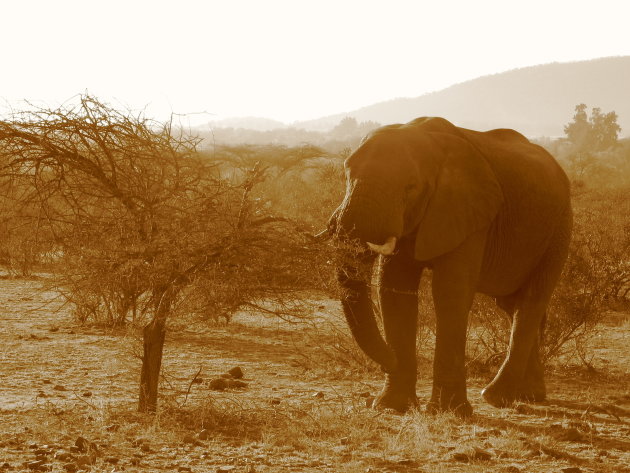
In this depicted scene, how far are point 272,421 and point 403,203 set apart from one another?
75.3 inches

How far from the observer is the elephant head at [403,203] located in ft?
22.9

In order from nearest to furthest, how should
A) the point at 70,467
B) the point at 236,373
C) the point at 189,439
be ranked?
the point at 70,467 < the point at 189,439 < the point at 236,373

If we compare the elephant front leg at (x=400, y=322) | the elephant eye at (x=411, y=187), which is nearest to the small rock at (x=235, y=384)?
the elephant front leg at (x=400, y=322)

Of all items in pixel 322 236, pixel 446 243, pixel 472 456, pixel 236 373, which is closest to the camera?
pixel 472 456

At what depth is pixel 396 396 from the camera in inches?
312

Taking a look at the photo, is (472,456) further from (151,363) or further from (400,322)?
(151,363)

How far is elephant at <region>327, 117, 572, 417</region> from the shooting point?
23.4 ft

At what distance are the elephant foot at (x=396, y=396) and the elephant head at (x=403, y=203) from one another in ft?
0.61

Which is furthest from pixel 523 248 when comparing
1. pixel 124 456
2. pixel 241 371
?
pixel 124 456

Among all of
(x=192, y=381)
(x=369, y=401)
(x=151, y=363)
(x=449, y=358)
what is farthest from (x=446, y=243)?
(x=151, y=363)

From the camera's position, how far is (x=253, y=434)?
6.88 meters

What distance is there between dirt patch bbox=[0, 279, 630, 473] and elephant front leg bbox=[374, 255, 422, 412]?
31 cm

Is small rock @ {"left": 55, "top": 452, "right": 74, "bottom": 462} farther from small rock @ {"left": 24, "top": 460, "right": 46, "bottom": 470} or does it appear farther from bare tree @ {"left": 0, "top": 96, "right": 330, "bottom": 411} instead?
bare tree @ {"left": 0, "top": 96, "right": 330, "bottom": 411}

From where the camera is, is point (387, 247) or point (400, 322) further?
point (400, 322)
